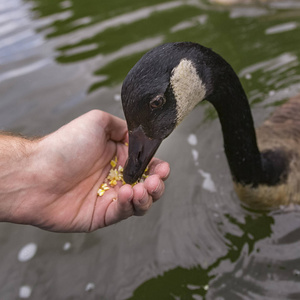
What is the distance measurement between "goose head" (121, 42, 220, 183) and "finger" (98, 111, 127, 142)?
0.52 meters

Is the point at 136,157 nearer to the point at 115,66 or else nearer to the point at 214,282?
the point at 214,282

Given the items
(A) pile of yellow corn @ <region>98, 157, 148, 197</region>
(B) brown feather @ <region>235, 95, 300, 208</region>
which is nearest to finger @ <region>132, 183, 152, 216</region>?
(A) pile of yellow corn @ <region>98, 157, 148, 197</region>

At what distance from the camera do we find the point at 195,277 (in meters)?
3.07

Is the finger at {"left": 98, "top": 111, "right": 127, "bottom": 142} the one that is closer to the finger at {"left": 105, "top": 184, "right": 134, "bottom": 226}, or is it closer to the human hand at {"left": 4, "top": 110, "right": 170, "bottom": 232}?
the human hand at {"left": 4, "top": 110, "right": 170, "bottom": 232}

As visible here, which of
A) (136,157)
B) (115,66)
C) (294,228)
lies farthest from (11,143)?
(115,66)

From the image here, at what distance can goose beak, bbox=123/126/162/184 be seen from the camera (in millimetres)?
2254

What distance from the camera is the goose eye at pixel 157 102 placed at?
2.12 metres

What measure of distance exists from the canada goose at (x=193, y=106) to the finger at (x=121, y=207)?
0.16m

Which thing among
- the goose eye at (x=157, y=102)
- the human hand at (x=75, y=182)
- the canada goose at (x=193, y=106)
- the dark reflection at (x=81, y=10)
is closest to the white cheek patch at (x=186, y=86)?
the canada goose at (x=193, y=106)

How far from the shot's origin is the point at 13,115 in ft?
16.0

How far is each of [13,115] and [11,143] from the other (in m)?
2.42

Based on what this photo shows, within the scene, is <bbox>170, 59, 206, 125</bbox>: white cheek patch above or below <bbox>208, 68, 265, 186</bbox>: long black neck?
above

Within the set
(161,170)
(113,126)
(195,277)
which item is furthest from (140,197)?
(195,277)

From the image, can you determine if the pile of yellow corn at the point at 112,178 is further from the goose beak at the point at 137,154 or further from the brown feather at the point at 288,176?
the brown feather at the point at 288,176
